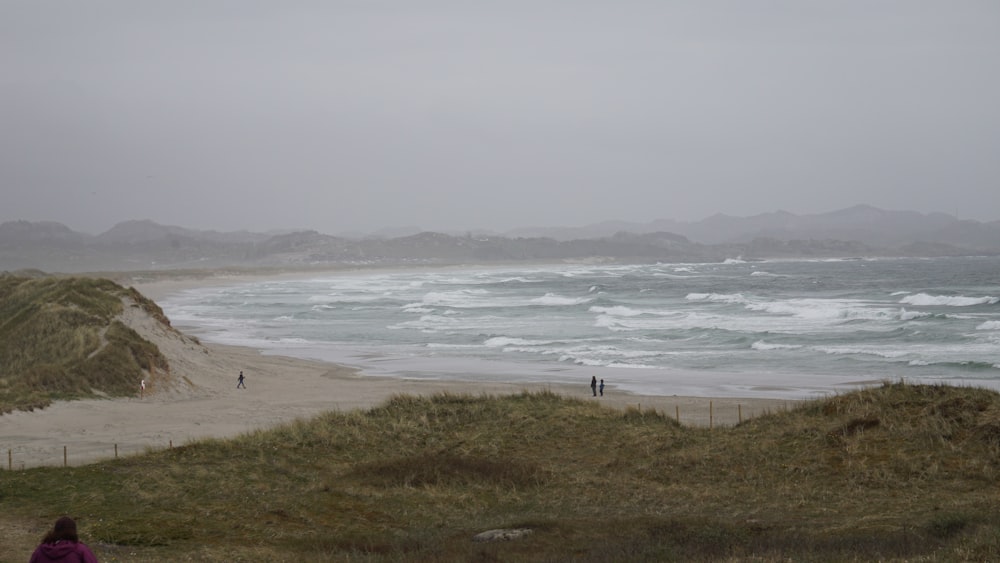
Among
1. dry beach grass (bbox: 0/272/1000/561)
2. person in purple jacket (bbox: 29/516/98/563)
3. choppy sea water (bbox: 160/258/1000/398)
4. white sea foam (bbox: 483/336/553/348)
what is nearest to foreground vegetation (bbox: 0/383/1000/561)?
dry beach grass (bbox: 0/272/1000/561)

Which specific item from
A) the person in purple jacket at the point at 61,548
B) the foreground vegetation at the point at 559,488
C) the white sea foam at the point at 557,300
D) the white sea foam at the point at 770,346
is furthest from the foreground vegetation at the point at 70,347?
the white sea foam at the point at 557,300

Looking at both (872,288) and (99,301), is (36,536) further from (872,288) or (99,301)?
(872,288)

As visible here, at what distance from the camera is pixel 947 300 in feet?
220

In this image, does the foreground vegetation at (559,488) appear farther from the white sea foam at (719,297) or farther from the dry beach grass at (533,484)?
the white sea foam at (719,297)

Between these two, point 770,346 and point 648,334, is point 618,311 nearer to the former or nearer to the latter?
point 648,334

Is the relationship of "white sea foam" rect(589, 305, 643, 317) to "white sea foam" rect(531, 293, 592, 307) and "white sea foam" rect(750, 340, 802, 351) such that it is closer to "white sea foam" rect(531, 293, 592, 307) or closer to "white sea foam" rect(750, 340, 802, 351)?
"white sea foam" rect(531, 293, 592, 307)

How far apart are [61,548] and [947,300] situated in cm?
6986

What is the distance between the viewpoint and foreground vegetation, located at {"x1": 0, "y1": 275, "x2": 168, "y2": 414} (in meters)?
27.5

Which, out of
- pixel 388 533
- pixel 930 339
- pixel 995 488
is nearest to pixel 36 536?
pixel 388 533

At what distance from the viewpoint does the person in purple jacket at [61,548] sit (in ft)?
22.6

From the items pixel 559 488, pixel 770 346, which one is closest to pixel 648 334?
pixel 770 346

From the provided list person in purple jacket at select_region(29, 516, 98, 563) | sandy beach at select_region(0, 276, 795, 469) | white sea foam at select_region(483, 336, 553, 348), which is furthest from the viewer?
white sea foam at select_region(483, 336, 553, 348)

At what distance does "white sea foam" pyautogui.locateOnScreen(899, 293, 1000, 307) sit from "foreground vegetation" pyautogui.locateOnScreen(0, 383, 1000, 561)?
5097 cm

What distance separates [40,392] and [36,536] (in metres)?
16.3
